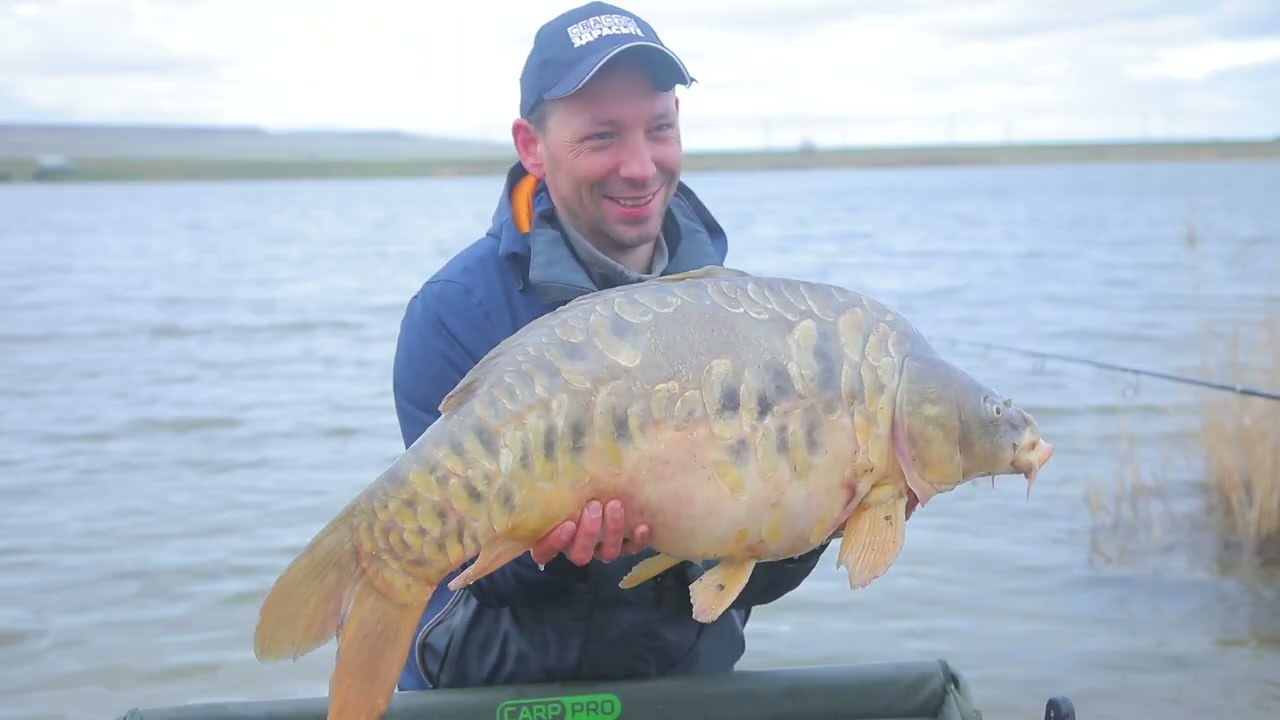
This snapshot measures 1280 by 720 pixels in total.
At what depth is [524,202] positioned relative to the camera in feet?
9.62

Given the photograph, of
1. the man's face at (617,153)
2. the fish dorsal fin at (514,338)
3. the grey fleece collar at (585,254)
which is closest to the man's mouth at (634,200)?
the man's face at (617,153)

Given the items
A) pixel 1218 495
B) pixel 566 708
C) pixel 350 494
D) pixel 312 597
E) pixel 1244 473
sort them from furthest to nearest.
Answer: pixel 350 494, pixel 1218 495, pixel 1244 473, pixel 566 708, pixel 312 597

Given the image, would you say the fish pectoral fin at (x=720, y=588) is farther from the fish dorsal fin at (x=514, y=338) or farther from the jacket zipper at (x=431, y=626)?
the jacket zipper at (x=431, y=626)

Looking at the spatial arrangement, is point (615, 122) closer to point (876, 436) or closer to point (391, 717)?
point (876, 436)

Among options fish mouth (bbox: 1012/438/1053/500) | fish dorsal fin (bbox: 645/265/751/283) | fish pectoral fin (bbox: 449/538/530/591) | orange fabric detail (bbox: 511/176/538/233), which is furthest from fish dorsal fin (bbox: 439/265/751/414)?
orange fabric detail (bbox: 511/176/538/233)

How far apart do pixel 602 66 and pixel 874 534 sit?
109 cm

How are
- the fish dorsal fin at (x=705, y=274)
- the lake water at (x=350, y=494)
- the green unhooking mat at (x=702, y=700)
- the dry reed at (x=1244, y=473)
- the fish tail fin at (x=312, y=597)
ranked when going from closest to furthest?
1. the fish tail fin at (x=312, y=597)
2. the fish dorsal fin at (x=705, y=274)
3. the green unhooking mat at (x=702, y=700)
4. the lake water at (x=350, y=494)
5. the dry reed at (x=1244, y=473)

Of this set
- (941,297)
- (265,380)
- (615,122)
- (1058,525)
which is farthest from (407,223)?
(615,122)

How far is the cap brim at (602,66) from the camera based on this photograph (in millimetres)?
2721

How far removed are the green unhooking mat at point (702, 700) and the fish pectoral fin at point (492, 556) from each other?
0.44 meters

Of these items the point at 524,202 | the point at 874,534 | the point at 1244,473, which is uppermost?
the point at 524,202

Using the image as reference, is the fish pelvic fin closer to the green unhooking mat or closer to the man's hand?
the man's hand

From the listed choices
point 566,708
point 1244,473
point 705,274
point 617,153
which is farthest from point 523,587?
point 1244,473

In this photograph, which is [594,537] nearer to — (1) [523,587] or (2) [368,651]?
(2) [368,651]
